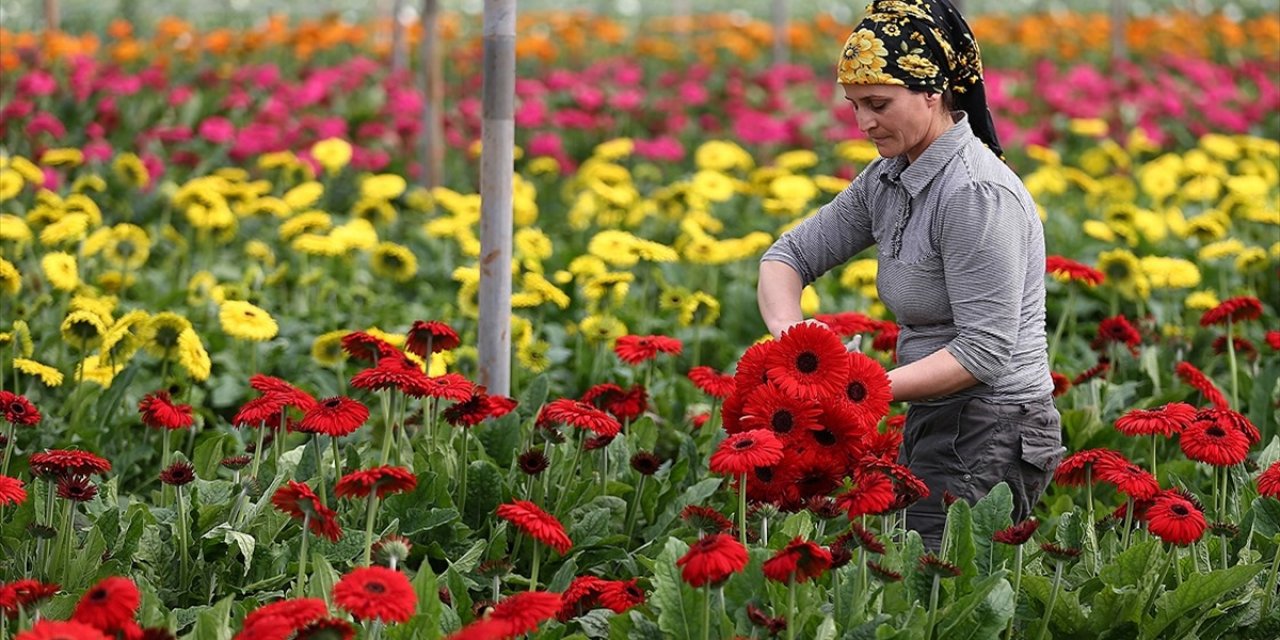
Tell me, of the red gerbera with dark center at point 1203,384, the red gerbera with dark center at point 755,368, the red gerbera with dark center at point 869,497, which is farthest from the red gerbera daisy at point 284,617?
the red gerbera with dark center at point 1203,384

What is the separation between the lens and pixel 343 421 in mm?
3189

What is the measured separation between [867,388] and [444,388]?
881 mm

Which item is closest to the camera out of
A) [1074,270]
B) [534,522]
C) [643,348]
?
[534,522]

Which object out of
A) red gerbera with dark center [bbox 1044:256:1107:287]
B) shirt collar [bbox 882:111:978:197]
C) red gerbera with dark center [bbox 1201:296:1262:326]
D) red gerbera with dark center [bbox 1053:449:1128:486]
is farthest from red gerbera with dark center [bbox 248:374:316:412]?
red gerbera with dark center [bbox 1201:296:1262:326]

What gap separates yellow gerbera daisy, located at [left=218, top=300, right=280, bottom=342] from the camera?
Answer: 450cm

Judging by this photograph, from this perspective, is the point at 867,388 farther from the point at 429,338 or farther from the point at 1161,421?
the point at 429,338

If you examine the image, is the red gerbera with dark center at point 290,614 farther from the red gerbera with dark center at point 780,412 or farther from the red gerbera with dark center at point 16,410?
the red gerbera with dark center at point 16,410

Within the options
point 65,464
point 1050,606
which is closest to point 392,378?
point 65,464

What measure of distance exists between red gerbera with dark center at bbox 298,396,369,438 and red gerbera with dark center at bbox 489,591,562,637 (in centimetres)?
78

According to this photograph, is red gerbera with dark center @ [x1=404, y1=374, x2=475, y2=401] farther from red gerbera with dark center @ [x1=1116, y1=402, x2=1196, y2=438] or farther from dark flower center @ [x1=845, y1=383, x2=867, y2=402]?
red gerbera with dark center @ [x1=1116, y1=402, x2=1196, y2=438]

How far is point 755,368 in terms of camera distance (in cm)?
313

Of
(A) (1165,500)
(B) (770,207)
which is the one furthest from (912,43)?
(B) (770,207)

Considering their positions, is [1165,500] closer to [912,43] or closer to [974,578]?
[974,578]

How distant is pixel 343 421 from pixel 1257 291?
4.30 meters
